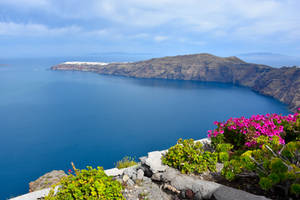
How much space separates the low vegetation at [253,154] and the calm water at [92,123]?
2435 cm

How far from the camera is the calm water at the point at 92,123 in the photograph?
98.8 feet

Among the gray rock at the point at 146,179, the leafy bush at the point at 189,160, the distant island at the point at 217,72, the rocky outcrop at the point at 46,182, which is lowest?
the rocky outcrop at the point at 46,182

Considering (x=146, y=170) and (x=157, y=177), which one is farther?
(x=146, y=170)

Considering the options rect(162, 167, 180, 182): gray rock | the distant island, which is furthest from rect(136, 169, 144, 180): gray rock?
the distant island

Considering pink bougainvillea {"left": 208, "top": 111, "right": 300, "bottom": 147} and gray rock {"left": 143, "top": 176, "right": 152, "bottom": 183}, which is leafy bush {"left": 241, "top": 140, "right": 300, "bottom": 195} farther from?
gray rock {"left": 143, "top": 176, "right": 152, "bottom": 183}

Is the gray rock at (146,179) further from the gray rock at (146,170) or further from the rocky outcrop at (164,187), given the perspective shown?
the gray rock at (146,170)

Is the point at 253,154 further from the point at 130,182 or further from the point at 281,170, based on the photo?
the point at 130,182

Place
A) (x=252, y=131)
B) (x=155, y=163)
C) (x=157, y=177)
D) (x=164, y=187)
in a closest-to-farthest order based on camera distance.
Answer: (x=164, y=187)
(x=157, y=177)
(x=155, y=163)
(x=252, y=131)

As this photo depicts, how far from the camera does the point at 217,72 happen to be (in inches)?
4611

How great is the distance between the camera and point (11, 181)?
25.1 meters

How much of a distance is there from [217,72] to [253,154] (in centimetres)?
11934

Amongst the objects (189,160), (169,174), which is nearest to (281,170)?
(189,160)

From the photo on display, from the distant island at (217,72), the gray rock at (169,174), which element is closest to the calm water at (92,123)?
the distant island at (217,72)

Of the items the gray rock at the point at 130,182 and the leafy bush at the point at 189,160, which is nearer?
the gray rock at the point at 130,182
